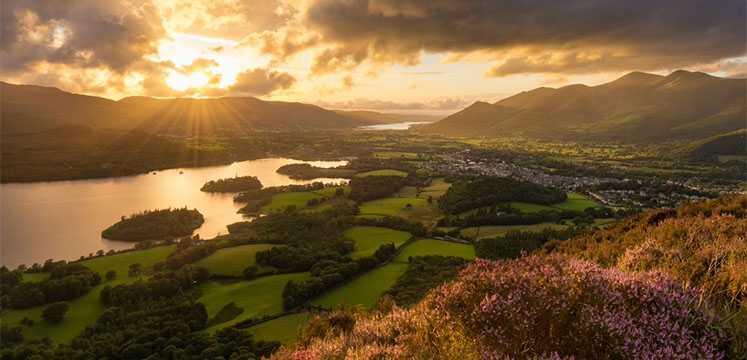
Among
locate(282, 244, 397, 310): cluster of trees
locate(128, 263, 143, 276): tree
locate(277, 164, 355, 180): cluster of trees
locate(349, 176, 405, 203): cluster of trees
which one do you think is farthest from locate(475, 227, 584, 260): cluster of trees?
locate(277, 164, 355, 180): cluster of trees

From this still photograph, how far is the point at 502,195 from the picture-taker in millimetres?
79000

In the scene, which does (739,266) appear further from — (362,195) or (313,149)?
(313,149)

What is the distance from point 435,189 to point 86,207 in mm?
84242

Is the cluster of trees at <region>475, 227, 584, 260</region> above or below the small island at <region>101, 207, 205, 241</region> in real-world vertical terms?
above

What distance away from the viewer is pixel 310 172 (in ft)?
428

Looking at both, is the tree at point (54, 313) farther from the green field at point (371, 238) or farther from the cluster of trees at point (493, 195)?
the cluster of trees at point (493, 195)

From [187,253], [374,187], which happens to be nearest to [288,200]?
[374,187]

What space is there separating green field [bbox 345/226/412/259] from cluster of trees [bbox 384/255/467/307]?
841 cm

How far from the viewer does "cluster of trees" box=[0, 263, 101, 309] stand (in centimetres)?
4047

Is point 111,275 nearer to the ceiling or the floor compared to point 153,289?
nearer to the floor

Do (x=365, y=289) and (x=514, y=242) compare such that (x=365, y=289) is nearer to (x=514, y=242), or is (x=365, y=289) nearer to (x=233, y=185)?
(x=514, y=242)

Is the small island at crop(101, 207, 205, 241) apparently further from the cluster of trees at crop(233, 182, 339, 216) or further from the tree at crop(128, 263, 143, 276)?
the tree at crop(128, 263, 143, 276)

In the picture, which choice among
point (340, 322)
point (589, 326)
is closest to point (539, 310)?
point (589, 326)

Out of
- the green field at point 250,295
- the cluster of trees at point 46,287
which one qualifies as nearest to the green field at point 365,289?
the green field at point 250,295
